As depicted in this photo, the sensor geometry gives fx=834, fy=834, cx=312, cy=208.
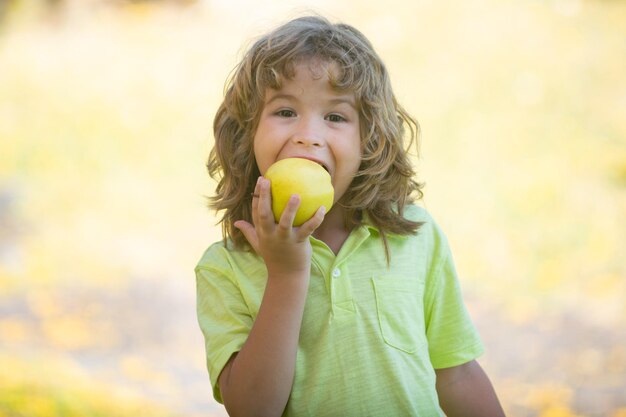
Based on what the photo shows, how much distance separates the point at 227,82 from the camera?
7.12 ft

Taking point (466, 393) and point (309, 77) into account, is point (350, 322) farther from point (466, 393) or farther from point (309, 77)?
point (309, 77)

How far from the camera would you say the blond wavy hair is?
1.89 m

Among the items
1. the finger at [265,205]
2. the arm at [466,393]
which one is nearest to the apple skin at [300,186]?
the finger at [265,205]

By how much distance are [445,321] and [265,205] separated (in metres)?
0.60

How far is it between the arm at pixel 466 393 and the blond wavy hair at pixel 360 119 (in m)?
0.37

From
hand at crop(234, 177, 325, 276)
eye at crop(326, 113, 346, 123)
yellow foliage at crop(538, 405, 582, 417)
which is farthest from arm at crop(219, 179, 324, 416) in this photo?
yellow foliage at crop(538, 405, 582, 417)

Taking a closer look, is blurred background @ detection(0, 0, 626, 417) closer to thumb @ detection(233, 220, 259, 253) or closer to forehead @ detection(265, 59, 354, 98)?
thumb @ detection(233, 220, 259, 253)

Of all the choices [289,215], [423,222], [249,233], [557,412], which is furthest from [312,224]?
[557,412]

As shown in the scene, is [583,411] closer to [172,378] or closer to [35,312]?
[172,378]

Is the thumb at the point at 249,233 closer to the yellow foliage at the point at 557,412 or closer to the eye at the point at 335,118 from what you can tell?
the eye at the point at 335,118

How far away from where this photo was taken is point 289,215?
1.62 meters

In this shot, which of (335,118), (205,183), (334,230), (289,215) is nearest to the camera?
(289,215)

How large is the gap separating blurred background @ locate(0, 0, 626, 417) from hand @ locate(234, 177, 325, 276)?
7.93ft

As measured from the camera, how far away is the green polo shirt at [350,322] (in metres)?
1.77
